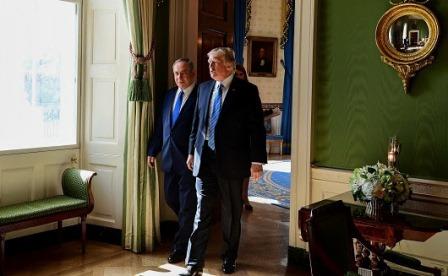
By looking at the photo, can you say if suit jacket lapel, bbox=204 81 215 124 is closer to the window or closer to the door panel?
the door panel

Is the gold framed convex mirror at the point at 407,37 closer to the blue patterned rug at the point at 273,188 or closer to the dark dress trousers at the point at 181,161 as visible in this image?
the dark dress trousers at the point at 181,161

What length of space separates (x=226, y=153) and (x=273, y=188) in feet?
12.1

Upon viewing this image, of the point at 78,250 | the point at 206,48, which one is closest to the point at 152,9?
the point at 206,48

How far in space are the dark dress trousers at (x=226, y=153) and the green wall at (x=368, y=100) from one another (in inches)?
18.8

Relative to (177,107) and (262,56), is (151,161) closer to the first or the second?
(177,107)

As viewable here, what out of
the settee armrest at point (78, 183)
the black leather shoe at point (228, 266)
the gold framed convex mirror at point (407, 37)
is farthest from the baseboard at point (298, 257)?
the settee armrest at point (78, 183)

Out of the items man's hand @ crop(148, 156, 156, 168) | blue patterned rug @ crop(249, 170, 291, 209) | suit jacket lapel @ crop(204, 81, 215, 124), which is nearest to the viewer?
suit jacket lapel @ crop(204, 81, 215, 124)

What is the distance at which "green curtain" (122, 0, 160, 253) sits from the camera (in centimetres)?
393

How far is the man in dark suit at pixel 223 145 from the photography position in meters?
3.46

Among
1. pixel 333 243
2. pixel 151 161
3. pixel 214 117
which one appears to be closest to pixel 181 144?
pixel 151 161

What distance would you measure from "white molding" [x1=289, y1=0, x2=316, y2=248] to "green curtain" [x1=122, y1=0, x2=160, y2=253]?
1.15 metres

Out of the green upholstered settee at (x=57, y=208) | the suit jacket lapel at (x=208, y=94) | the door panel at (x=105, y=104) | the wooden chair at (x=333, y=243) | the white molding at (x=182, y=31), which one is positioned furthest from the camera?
the white molding at (x=182, y=31)

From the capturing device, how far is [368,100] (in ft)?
11.1

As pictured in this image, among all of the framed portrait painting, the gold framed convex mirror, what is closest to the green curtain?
the gold framed convex mirror
